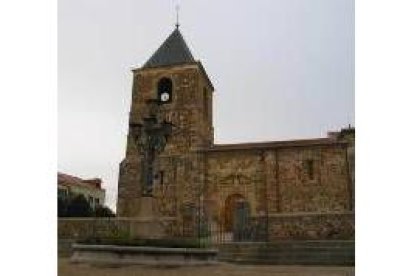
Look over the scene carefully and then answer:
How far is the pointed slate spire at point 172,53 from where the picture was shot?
88.1ft

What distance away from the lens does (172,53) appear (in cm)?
2748

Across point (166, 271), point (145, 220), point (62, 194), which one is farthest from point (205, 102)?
point (166, 271)

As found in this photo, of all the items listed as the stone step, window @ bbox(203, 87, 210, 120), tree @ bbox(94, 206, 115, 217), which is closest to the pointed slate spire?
window @ bbox(203, 87, 210, 120)

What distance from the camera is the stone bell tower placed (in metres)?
23.5

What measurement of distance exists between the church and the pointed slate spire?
961mm

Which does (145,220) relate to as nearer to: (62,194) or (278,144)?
(278,144)

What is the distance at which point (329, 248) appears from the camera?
39.2ft

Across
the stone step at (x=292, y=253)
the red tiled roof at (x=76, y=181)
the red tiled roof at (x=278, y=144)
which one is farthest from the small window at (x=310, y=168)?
the red tiled roof at (x=76, y=181)
